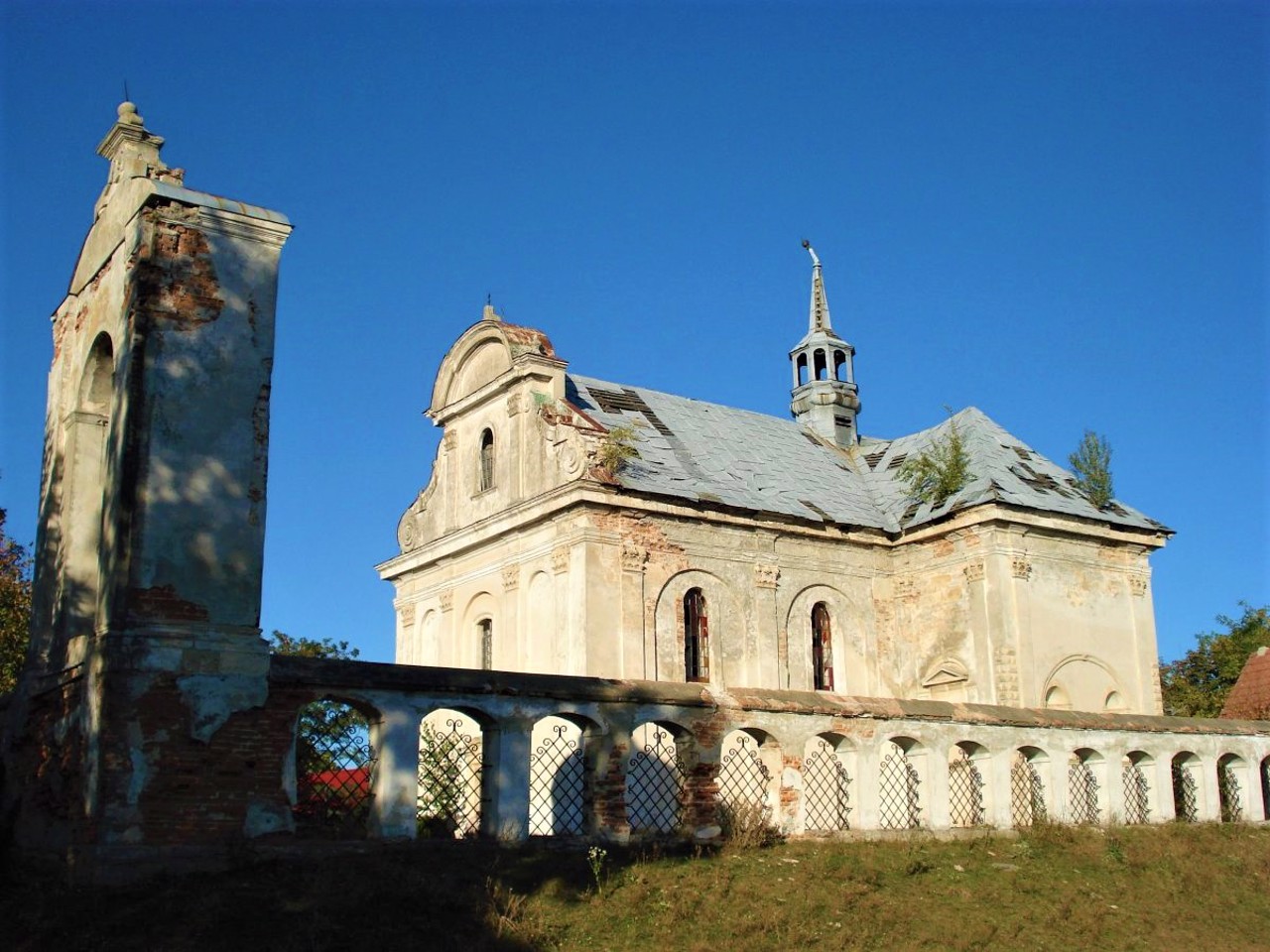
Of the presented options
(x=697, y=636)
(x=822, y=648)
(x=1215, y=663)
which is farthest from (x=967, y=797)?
(x=1215, y=663)

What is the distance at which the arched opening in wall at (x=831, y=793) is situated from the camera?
484 inches

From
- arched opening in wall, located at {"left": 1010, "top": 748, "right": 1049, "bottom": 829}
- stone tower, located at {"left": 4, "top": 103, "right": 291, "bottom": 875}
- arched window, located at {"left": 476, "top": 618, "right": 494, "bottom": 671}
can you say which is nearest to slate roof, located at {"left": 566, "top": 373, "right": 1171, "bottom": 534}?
arched window, located at {"left": 476, "top": 618, "right": 494, "bottom": 671}

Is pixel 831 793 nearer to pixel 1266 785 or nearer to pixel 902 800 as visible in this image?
pixel 902 800

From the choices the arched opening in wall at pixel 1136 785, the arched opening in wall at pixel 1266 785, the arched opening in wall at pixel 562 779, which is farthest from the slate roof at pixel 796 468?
the arched opening in wall at pixel 1136 785

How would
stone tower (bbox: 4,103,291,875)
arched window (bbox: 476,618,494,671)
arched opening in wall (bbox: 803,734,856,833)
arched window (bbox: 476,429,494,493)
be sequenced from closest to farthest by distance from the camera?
stone tower (bbox: 4,103,291,875) → arched opening in wall (bbox: 803,734,856,833) → arched window (bbox: 476,618,494,671) → arched window (bbox: 476,429,494,493)

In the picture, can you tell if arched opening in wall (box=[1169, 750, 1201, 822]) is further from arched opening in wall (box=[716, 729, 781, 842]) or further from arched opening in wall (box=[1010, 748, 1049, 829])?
arched opening in wall (box=[716, 729, 781, 842])

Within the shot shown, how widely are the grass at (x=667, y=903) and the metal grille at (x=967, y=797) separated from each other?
1.97 ft

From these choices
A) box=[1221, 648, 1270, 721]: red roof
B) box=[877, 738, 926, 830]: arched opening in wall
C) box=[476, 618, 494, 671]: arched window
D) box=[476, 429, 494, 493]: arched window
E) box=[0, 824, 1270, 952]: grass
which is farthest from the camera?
box=[1221, 648, 1270, 721]: red roof

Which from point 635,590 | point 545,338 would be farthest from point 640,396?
point 635,590

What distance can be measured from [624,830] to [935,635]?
15.7 metres

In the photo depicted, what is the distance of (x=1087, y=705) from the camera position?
998 inches

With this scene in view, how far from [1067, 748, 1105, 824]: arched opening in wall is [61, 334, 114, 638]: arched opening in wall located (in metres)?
10.2

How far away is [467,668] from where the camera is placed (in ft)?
47.2

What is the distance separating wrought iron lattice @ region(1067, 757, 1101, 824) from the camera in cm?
1413
